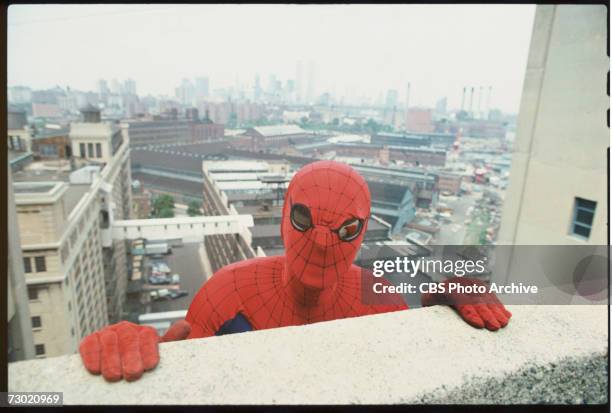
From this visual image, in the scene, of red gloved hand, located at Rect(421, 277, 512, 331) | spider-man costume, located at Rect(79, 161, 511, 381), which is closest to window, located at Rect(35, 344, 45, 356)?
spider-man costume, located at Rect(79, 161, 511, 381)

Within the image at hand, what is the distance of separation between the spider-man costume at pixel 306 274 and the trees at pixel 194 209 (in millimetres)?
25817

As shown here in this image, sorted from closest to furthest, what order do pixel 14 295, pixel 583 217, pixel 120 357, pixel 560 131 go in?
pixel 120 357 < pixel 14 295 < pixel 583 217 < pixel 560 131


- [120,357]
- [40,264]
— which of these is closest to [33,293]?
[40,264]

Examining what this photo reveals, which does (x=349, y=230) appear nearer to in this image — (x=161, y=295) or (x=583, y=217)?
(x=583, y=217)

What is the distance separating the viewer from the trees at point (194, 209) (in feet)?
90.5

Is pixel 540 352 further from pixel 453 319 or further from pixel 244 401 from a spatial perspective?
pixel 244 401

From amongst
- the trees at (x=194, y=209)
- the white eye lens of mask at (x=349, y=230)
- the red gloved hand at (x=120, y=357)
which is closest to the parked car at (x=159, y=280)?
the trees at (x=194, y=209)

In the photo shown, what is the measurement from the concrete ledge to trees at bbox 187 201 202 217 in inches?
1073

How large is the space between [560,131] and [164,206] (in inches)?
1082

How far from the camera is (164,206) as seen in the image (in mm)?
28719

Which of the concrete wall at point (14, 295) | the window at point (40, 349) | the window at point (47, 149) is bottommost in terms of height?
the window at point (40, 349)

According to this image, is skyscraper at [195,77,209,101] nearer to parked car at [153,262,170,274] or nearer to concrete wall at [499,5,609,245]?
parked car at [153,262,170,274]

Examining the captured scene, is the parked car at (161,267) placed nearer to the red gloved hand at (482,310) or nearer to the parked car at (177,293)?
the parked car at (177,293)

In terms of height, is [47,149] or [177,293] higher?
[47,149]
